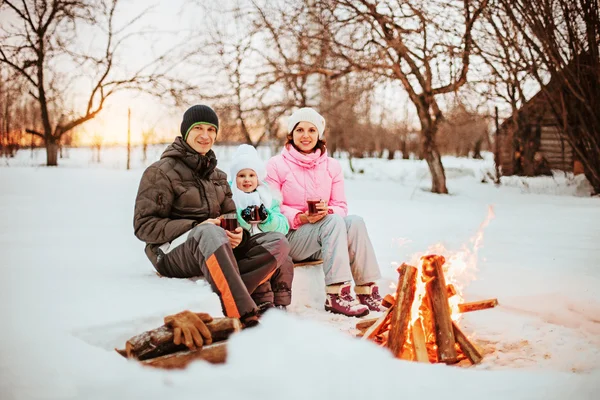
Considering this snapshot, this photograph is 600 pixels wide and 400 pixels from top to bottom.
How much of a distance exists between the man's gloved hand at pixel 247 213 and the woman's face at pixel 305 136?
78 cm

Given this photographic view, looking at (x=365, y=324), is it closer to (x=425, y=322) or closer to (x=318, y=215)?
(x=425, y=322)

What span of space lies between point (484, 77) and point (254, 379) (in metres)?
9.81

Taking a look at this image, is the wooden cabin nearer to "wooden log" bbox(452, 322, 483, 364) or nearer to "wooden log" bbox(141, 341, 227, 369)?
"wooden log" bbox(452, 322, 483, 364)

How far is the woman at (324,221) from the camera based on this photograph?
152 inches

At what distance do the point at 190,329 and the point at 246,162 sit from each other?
184 centimetres

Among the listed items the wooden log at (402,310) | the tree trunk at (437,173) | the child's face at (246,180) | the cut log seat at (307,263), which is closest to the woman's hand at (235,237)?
the child's face at (246,180)

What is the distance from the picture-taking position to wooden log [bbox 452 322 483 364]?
295 centimetres

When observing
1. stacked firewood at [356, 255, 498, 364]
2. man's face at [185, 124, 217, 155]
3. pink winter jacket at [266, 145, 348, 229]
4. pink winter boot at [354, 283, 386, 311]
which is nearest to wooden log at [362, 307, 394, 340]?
stacked firewood at [356, 255, 498, 364]

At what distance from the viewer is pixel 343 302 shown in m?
3.83

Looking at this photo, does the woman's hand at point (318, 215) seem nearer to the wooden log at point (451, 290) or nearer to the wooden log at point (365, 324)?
the wooden log at point (365, 324)

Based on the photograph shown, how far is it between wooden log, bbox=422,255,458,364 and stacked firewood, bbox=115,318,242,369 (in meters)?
1.32

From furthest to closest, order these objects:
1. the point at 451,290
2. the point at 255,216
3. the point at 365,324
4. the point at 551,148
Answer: the point at 551,148, the point at 255,216, the point at 365,324, the point at 451,290

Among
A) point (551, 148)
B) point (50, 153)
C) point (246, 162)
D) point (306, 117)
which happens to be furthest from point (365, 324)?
point (551, 148)

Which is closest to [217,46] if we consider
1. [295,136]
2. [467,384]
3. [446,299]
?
[295,136]
